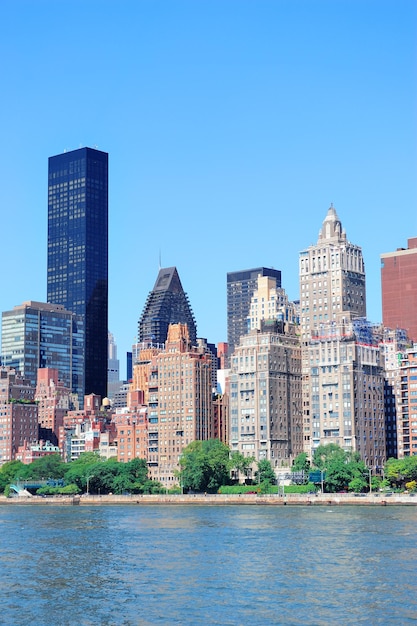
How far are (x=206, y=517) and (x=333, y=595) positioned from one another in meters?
95.5

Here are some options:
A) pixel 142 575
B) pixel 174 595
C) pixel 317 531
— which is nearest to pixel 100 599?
pixel 174 595

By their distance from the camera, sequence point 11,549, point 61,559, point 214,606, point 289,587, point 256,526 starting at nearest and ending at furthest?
1. point 214,606
2. point 289,587
3. point 61,559
4. point 11,549
5. point 256,526

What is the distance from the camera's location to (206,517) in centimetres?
17638

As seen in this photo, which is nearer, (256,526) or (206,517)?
(256,526)

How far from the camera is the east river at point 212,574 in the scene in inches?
2975

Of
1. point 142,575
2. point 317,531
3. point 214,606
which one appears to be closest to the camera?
point 214,606

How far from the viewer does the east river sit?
7556cm

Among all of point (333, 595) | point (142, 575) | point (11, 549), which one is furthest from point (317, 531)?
point (333, 595)

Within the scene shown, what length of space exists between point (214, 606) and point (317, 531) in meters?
60.4

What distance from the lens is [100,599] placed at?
270 feet

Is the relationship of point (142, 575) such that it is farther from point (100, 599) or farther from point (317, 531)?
point (317, 531)

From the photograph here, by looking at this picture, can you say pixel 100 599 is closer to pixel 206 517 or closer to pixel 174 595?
pixel 174 595

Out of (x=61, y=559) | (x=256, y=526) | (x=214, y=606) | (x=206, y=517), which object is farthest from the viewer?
(x=206, y=517)

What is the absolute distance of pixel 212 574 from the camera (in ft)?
309
